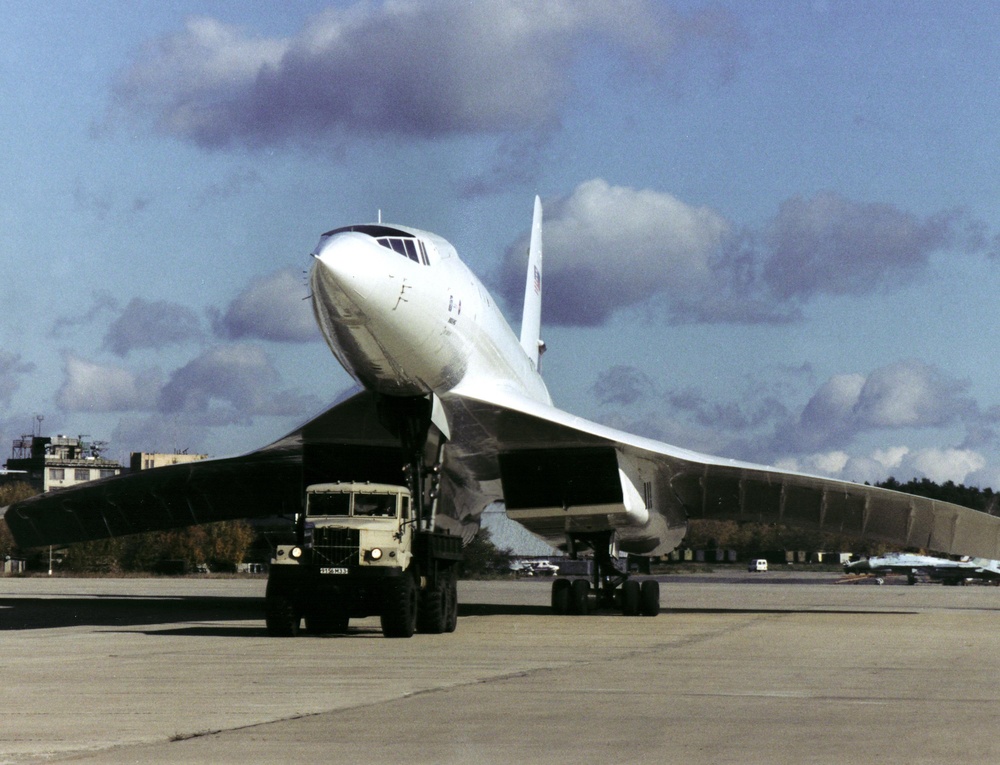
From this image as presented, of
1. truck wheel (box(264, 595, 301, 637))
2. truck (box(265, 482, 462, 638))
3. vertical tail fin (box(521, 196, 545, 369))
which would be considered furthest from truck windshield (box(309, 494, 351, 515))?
vertical tail fin (box(521, 196, 545, 369))

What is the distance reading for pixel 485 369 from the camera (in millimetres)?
18422

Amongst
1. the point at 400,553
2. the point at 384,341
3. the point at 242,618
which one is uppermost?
the point at 384,341

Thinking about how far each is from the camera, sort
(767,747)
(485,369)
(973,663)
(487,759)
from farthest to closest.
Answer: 1. (485,369)
2. (973,663)
3. (767,747)
4. (487,759)

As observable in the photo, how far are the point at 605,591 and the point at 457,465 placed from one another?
4291 millimetres

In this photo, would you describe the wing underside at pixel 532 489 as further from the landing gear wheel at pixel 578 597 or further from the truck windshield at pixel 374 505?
the truck windshield at pixel 374 505

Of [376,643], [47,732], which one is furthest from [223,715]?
[376,643]

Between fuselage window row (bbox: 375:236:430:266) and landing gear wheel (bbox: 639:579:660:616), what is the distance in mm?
8318

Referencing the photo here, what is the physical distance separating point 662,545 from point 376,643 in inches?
462

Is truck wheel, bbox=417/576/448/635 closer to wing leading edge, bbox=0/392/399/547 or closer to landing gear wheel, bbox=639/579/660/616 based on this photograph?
wing leading edge, bbox=0/392/399/547

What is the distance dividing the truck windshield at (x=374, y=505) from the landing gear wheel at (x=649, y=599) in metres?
7.34

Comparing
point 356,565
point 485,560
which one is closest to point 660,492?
point 356,565

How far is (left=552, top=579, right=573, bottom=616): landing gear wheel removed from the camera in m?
22.1

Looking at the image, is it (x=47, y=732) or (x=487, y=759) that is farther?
(x=47, y=732)

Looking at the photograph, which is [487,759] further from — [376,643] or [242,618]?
[242,618]
